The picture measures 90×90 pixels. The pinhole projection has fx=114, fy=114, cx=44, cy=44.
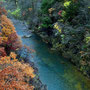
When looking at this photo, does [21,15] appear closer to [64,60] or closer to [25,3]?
[25,3]

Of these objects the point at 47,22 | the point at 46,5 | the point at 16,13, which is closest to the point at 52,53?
the point at 47,22

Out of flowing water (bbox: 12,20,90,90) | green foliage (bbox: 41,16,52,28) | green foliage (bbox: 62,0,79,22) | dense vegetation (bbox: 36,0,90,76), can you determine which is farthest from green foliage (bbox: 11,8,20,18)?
green foliage (bbox: 62,0,79,22)

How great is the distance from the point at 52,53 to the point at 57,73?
4210 mm

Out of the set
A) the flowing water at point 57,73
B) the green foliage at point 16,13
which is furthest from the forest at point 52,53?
the green foliage at point 16,13

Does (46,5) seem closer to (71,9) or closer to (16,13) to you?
(71,9)

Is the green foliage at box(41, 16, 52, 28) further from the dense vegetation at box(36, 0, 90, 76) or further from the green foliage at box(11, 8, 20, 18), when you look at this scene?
the green foliage at box(11, 8, 20, 18)

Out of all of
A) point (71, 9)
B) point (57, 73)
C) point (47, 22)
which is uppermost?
point (71, 9)

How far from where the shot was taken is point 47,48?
56.1ft

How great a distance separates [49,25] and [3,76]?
1397 centimetres

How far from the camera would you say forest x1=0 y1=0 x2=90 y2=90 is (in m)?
7.06

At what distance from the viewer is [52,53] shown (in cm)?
1569

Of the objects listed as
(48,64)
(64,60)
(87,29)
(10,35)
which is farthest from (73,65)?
(10,35)

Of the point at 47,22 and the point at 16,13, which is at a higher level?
the point at 16,13

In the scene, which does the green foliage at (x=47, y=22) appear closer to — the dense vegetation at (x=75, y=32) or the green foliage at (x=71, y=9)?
the dense vegetation at (x=75, y=32)
